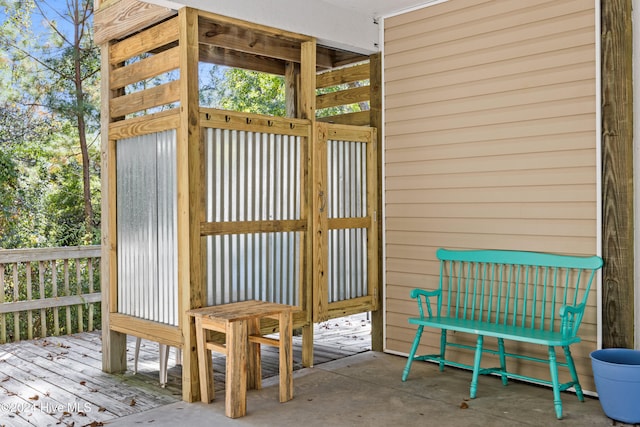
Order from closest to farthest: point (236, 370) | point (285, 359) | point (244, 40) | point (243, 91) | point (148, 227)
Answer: point (236, 370)
point (285, 359)
point (148, 227)
point (244, 40)
point (243, 91)

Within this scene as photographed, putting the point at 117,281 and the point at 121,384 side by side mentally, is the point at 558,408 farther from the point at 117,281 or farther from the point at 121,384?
the point at 117,281

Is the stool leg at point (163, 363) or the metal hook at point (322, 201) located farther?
the metal hook at point (322, 201)

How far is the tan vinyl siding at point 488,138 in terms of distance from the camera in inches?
158

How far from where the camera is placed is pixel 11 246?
30.7 feet

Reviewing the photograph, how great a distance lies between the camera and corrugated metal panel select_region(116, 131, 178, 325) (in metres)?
4.13

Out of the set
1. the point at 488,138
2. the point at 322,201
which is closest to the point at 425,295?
the point at 322,201

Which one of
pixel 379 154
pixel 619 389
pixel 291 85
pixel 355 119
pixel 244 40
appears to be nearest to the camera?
pixel 619 389

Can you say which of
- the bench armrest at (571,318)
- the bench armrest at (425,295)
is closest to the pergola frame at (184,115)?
the bench armrest at (425,295)

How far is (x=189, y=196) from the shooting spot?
3.95m

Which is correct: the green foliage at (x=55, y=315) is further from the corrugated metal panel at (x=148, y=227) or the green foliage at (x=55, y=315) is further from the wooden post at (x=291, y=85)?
the wooden post at (x=291, y=85)

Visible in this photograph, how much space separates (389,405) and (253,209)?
1.72 m

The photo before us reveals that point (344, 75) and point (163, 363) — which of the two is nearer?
point (163, 363)

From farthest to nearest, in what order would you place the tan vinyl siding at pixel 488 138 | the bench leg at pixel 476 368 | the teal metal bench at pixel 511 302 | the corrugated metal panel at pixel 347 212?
the corrugated metal panel at pixel 347 212
the tan vinyl siding at pixel 488 138
the bench leg at pixel 476 368
the teal metal bench at pixel 511 302

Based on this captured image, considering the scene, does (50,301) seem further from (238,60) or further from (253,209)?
(238,60)
